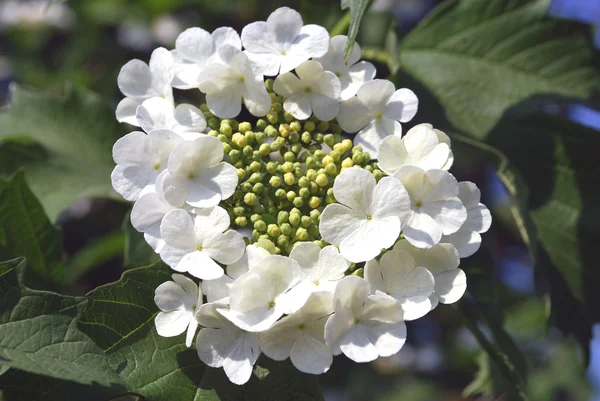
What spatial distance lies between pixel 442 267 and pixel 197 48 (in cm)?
54

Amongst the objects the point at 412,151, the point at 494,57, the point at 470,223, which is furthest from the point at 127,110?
the point at 494,57

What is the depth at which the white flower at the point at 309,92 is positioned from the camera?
1070 millimetres

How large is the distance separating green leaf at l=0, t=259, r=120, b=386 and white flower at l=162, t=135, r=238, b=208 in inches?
8.2

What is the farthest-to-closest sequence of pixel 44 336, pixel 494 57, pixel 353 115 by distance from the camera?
pixel 494 57, pixel 353 115, pixel 44 336

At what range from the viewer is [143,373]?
972 mm

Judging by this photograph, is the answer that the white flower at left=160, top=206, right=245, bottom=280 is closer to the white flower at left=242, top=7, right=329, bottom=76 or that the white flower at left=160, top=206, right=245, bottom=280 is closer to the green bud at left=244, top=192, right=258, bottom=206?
the green bud at left=244, top=192, right=258, bottom=206

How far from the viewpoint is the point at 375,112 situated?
3.61 ft

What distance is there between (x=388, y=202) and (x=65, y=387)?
530 millimetres

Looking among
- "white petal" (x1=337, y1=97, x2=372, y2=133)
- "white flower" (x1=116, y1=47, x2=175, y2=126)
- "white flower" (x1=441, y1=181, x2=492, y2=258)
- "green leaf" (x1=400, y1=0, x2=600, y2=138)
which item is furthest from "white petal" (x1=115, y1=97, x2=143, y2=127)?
"green leaf" (x1=400, y1=0, x2=600, y2=138)

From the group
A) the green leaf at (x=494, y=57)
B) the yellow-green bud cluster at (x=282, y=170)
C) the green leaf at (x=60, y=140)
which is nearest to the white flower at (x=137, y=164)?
the yellow-green bud cluster at (x=282, y=170)

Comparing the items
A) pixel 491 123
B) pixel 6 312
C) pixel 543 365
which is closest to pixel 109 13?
pixel 491 123

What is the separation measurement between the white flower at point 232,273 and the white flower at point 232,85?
0.25 meters

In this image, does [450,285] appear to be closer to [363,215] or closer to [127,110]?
[363,215]

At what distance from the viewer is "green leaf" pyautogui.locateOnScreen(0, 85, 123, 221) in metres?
1.56
